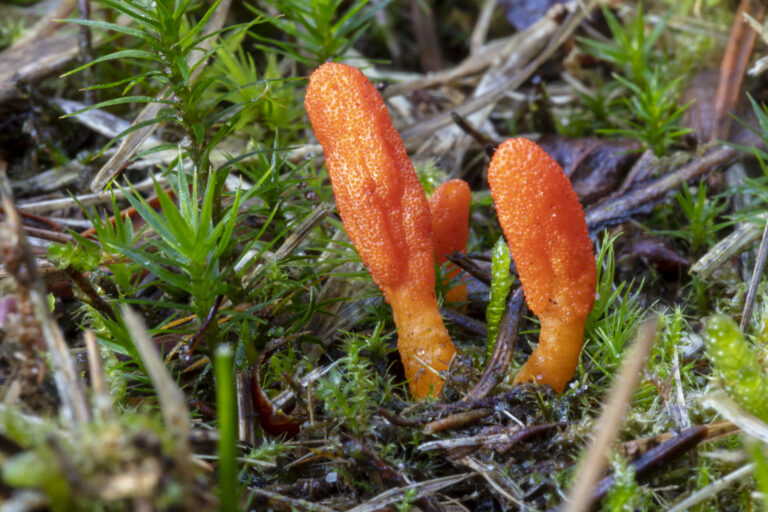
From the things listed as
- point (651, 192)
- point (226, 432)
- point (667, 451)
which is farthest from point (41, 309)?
point (651, 192)

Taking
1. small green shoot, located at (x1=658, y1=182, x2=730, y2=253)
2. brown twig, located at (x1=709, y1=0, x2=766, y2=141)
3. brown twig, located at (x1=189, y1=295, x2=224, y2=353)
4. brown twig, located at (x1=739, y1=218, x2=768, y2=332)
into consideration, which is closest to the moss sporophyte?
brown twig, located at (x1=189, y1=295, x2=224, y2=353)

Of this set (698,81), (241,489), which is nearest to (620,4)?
(698,81)

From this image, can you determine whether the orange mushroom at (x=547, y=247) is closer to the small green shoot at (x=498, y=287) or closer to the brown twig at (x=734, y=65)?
the small green shoot at (x=498, y=287)

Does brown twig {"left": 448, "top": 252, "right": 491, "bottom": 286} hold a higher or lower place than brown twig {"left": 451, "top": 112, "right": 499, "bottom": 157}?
lower

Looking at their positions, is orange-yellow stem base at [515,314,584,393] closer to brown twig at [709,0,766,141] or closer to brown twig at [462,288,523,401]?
brown twig at [462,288,523,401]

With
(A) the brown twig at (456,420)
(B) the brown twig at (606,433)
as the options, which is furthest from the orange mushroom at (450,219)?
(B) the brown twig at (606,433)

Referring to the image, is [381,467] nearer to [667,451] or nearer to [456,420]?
[456,420]
